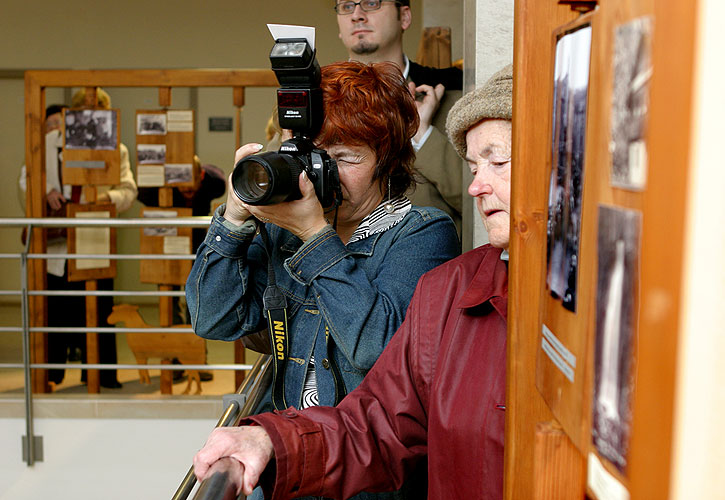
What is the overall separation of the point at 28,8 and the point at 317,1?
2305 mm

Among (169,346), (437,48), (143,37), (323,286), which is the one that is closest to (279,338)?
(323,286)

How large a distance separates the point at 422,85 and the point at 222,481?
1.38 metres

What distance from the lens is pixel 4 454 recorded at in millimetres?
3324

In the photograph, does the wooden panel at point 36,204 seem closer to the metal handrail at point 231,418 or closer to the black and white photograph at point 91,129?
the black and white photograph at point 91,129

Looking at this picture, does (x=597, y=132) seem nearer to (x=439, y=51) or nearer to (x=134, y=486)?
(x=439, y=51)

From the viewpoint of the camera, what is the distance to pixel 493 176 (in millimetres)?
943

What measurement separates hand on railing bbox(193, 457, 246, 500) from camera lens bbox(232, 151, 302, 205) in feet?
1.29

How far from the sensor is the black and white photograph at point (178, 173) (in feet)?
12.4

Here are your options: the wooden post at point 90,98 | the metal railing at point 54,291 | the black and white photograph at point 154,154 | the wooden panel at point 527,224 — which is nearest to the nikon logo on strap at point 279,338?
the wooden panel at point 527,224

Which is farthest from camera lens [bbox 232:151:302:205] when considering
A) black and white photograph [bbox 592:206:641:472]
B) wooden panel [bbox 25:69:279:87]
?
wooden panel [bbox 25:69:279:87]

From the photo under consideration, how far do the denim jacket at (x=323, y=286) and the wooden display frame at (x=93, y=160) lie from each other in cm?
274

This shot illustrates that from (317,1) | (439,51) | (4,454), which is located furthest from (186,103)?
(439,51)

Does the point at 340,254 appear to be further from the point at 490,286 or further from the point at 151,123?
the point at 151,123

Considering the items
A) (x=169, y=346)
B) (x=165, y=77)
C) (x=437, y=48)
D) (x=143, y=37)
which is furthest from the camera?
(x=143, y=37)
